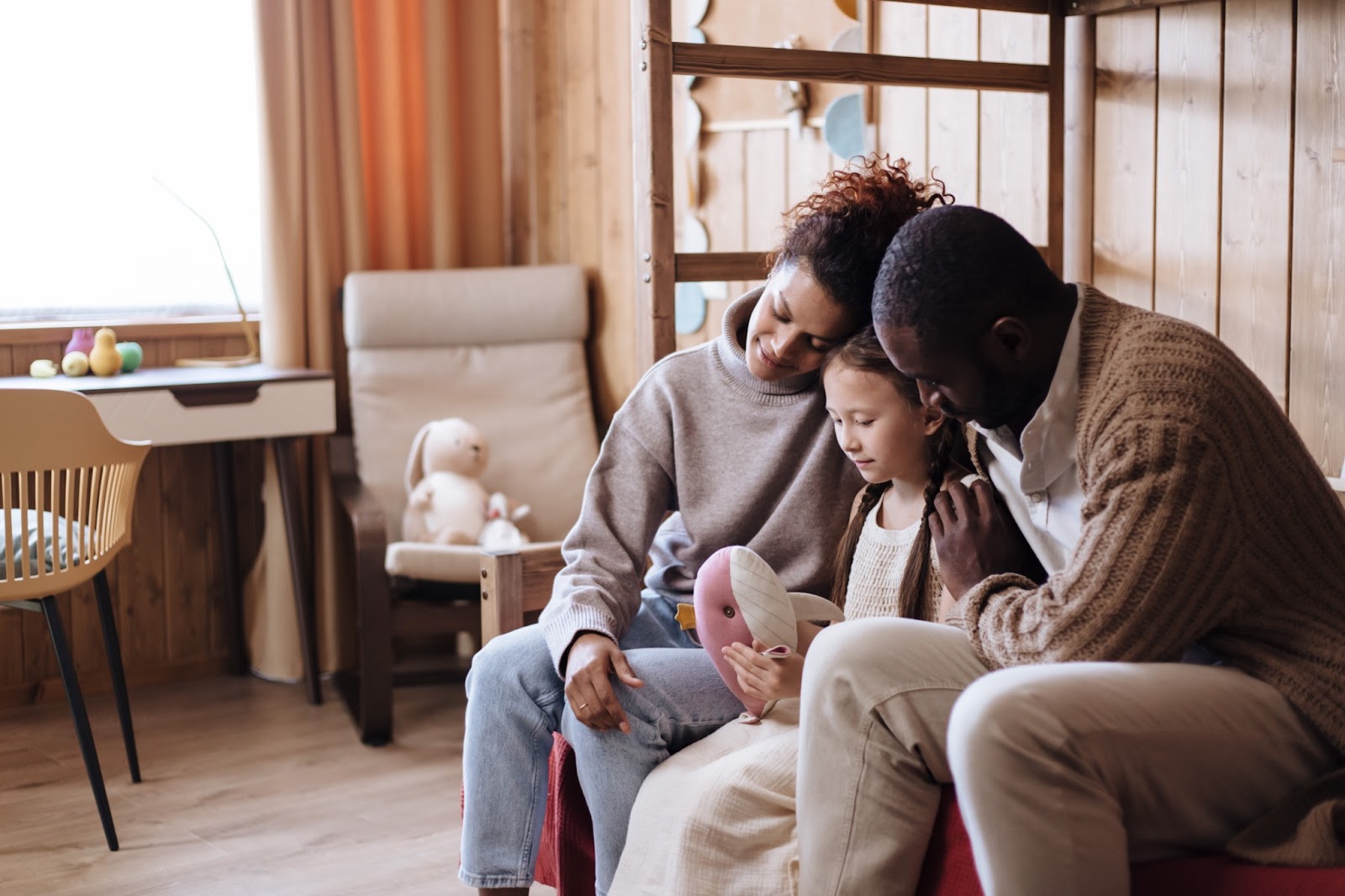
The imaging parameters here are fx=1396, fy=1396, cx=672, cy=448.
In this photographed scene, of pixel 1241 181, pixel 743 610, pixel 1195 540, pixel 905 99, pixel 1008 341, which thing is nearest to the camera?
pixel 1195 540

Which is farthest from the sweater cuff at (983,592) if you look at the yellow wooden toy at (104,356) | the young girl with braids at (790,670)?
the yellow wooden toy at (104,356)

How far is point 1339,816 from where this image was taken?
114cm

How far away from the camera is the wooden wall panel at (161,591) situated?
10.3ft

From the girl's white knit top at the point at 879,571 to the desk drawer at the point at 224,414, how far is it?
5.65 feet

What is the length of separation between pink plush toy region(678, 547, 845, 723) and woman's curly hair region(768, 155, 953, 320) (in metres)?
0.32

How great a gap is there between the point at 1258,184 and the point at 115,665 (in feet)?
6.90

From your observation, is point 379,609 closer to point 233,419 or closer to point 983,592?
point 233,419

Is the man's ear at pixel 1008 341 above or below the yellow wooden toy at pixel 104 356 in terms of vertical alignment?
above

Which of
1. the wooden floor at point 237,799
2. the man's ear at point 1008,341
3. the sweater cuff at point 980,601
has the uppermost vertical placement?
the man's ear at point 1008,341

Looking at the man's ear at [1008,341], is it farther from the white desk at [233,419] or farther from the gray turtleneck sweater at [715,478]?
the white desk at [233,419]

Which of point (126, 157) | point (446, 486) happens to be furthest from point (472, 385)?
point (126, 157)

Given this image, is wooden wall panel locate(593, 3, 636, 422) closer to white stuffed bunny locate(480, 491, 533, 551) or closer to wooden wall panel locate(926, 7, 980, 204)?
white stuffed bunny locate(480, 491, 533, 551)

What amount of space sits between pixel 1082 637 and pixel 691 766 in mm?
502

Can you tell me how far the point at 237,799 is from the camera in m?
2.53
